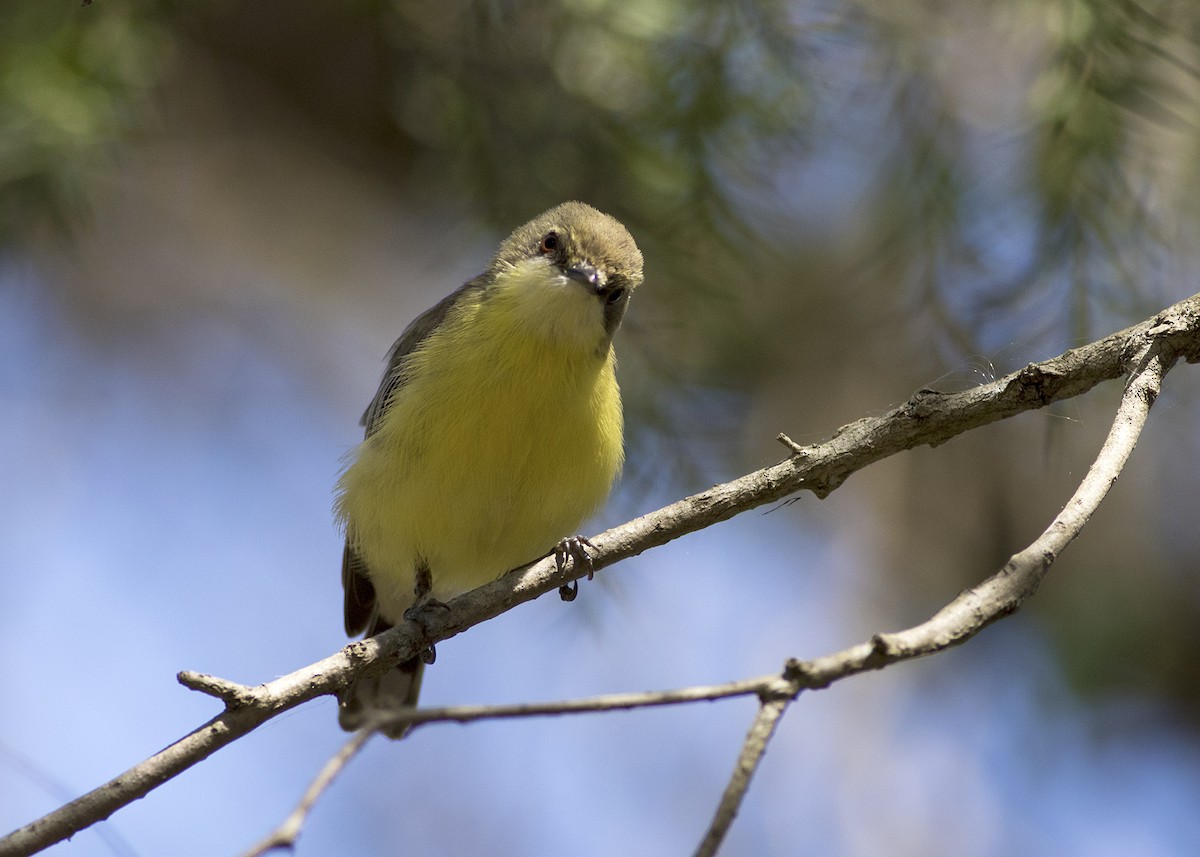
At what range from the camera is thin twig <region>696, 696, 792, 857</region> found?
187 cm

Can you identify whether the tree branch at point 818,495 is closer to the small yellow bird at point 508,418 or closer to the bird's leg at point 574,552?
the bird's leg at point 574,552

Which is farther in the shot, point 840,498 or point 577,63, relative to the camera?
point 840,498

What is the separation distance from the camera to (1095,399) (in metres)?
4.41

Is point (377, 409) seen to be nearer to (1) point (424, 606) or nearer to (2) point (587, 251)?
(2) point (587, 251)

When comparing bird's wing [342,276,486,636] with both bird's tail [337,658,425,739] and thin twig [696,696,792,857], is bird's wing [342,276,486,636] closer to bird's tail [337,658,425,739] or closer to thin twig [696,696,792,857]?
bird's tail [337,658,425,739]

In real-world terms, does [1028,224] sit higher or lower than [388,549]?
higher

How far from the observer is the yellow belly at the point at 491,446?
465 centimetres

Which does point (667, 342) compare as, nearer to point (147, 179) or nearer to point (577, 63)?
point (577, 63)

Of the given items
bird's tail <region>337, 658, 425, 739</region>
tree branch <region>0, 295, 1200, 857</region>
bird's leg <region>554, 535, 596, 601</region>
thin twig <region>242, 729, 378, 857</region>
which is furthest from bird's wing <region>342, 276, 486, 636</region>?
thin twig <region>242, 729, 378, 857</region>

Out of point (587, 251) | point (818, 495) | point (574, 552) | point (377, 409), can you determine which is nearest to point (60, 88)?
point (377, 409)

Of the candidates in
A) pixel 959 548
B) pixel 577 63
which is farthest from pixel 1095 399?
pixel 959 548

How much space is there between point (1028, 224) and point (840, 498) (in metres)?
3.75

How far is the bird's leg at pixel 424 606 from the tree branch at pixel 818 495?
0.35 meters

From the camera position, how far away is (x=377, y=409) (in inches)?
216
